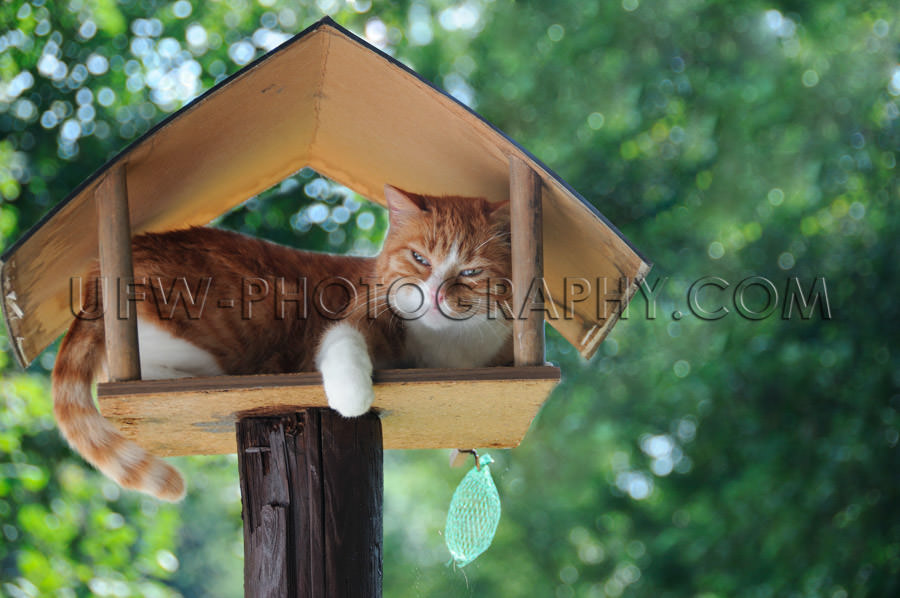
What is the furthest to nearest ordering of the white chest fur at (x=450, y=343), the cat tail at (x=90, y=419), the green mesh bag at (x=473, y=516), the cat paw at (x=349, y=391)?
1. the green mesh bag at (x=473, y=516)
2. the white chest fur at (x=450, y=343)
3. the cat tail at (x=90, y=419)
4. the cat paw at (x=349, y=391)

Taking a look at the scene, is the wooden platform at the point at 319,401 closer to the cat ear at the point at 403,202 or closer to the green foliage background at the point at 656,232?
the cat ear at the point at 403,202

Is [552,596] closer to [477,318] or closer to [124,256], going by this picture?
[477,318]

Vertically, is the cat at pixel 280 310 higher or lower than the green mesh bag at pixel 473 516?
higher

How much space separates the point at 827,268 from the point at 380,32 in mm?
2389

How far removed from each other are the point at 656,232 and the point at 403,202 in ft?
8.23

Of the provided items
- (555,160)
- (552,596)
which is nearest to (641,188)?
(555,160)

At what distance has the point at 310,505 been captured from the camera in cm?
158

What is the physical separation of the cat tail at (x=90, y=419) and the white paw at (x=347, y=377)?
47cm

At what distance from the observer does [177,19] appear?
3.86 meters

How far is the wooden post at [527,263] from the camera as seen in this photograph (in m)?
1.52

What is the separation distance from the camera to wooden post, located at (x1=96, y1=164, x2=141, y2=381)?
4.86 ft

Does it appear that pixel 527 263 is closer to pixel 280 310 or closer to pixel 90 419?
pixel 280 310

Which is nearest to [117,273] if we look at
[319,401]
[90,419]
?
[90,419]

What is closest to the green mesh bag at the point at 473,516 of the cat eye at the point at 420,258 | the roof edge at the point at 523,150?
the cat eye at the point at 420,258
